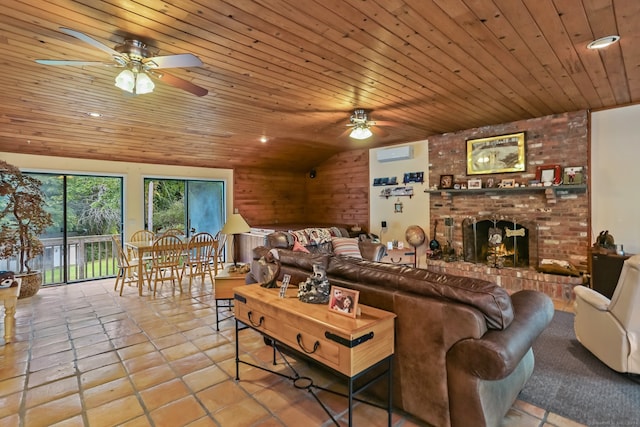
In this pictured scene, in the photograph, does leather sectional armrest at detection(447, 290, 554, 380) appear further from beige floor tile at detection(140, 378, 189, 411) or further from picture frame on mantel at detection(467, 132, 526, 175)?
picture frame on mantel at detection(467, 132, 526, 175)

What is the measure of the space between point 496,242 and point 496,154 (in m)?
1.46

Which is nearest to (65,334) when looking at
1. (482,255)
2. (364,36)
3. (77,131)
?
(77,131)

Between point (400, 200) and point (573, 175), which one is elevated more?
point (573, 175)

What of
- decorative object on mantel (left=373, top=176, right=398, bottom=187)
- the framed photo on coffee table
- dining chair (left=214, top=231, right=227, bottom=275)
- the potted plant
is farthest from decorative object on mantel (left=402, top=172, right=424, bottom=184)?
the potted plant

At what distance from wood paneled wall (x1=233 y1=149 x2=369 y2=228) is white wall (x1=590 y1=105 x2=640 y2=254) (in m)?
A: 3.92

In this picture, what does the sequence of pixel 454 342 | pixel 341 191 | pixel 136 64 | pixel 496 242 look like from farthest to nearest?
pixel 341 191 → pixel 496 242 → pixel 136 64 → pixel 454 342

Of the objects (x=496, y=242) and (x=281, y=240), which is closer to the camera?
(x=281, y=240)

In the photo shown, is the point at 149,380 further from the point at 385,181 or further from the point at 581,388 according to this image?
the point at 385,181

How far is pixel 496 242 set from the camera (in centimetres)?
536

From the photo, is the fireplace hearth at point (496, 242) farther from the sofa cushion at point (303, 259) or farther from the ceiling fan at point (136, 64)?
the ceiling fan at point (136, 64)

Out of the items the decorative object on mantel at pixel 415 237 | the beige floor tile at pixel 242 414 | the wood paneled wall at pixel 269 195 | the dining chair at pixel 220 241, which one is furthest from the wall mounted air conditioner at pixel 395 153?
the beige floor tile at pixel 242 414

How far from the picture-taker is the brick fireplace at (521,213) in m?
4.62

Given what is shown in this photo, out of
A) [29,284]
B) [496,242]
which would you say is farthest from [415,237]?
[29,284]

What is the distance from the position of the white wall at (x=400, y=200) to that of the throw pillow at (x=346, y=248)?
66.2 inches
